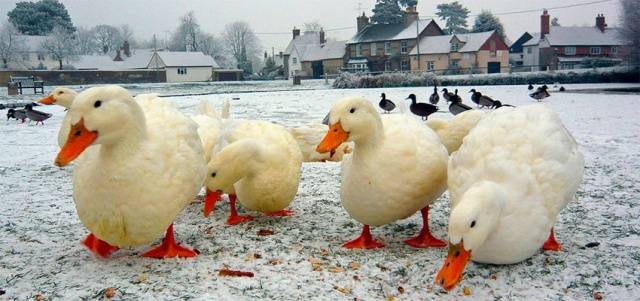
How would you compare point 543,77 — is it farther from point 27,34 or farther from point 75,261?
point 27,34

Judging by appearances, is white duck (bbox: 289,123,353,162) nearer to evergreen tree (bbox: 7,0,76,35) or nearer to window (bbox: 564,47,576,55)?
window (bbox: 564,47,576,55)

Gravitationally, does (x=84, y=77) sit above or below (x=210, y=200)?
above

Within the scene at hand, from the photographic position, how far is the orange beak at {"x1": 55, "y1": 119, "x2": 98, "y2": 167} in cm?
306

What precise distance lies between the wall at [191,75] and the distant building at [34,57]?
14.2m

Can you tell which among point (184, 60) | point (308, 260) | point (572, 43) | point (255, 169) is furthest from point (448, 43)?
point (308, 260)

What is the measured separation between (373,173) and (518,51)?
69.7 metres

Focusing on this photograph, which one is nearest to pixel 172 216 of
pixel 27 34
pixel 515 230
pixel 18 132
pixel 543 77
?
pixel 515 230

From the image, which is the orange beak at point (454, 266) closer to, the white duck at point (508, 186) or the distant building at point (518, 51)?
the white duck at point (508, 186)

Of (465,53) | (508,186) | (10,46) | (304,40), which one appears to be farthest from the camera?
(304,40)

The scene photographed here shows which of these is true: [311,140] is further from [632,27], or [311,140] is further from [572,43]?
[572,43]

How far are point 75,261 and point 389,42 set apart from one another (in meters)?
55.2

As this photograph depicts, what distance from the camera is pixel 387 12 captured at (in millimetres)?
64875

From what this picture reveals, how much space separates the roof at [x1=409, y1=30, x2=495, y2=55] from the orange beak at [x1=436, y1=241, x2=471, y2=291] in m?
51.4

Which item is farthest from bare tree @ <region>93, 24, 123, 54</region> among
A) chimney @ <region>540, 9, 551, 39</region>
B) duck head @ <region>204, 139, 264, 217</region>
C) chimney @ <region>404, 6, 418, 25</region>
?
duck head @ <region>204, 139, 264, 217</region>
